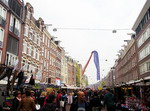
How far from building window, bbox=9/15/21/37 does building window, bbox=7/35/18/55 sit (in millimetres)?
1184

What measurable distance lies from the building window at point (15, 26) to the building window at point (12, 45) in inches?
46.6

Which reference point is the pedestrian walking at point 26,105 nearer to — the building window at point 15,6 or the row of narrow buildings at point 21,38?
the row of narrow buildings at point 21,38

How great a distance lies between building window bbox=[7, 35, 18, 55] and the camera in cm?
2432

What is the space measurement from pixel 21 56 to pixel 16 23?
5.30 meters

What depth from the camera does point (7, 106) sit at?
9.22 metres

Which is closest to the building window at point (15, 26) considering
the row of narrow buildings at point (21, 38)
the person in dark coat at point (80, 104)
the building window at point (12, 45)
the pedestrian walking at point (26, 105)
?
the row of narrow buildings at point (21, 38)

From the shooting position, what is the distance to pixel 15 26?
2617 centimetres

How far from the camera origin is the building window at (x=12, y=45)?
2432 cm

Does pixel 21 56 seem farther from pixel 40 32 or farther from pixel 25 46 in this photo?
pixel 40 32

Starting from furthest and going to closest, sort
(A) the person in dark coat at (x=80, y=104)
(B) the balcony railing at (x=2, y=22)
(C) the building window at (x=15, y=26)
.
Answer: (C) the building window at (x=15, y=26) → (B) the balcony railing at (x=2, y=22) → (A) the person in dark coat at (x=80, y=104)

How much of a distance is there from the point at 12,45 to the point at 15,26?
312 cm

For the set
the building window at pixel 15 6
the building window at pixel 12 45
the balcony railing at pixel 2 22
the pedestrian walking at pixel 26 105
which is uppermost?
the building window at pixel 15 6

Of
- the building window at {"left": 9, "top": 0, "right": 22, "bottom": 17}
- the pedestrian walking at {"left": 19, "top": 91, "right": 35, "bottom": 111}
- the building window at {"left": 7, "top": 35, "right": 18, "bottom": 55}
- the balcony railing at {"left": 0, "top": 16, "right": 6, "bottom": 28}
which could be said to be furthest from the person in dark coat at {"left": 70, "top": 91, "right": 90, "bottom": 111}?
the building window at {"left": 9, "top": 0, "right": 22, "bottom": 17}

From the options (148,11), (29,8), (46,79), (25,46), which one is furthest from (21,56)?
(148,11)
